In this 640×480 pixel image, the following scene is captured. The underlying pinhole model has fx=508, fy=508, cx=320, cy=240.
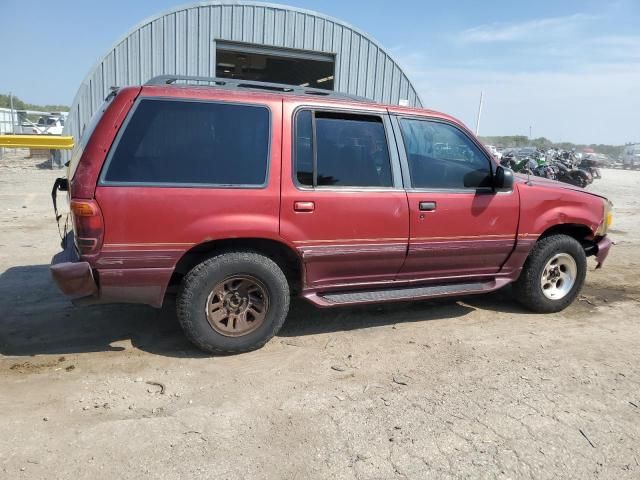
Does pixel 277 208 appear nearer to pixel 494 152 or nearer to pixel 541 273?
pixel 541 273

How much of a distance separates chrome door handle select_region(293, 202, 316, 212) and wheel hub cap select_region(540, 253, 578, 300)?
253 centimetres

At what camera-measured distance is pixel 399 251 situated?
4180mm

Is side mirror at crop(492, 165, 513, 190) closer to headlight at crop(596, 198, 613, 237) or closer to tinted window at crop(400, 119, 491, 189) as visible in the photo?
tinted window at crop(400, 119, 491, 189)

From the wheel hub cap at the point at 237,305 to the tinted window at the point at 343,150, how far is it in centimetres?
88

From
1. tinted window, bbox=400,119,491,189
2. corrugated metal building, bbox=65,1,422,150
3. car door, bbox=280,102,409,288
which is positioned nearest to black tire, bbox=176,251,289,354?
car door, bbox=280,102,409,288

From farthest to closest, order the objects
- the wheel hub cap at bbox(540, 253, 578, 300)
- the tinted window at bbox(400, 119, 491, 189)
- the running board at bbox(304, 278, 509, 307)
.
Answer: the wheel hub cap at bbox(540, 253, 578, 300)
the tinted window at bbox(400, 119, 491, 189)
the running board at bbox(304, 278, 509, 307)

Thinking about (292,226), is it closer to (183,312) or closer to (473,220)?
(183,312)

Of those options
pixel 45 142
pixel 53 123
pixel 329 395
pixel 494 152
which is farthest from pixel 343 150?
pixel 53 123

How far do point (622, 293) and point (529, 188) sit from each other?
87.9 inches

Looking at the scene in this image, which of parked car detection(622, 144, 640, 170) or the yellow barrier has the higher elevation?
parked car detection(622, 144, 640, 170)

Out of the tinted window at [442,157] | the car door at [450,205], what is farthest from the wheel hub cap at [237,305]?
the tinted window at [442,157]

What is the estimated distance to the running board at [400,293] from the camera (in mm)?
4039

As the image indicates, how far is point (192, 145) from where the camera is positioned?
3.53 m

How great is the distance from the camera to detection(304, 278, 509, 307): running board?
13.3ft
